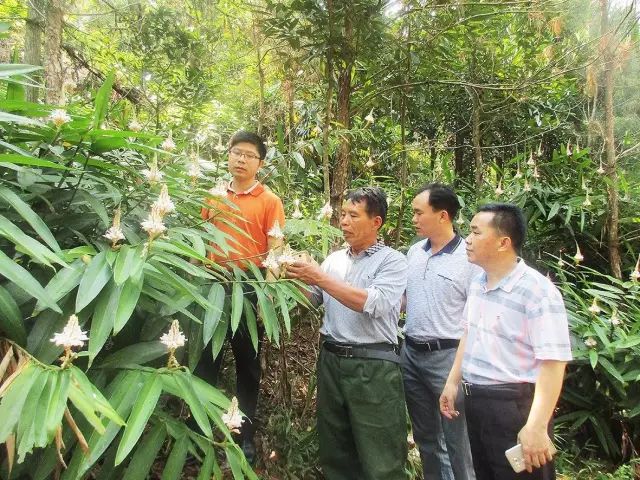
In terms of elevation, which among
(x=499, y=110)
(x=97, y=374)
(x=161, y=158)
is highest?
(x=499, y=110)

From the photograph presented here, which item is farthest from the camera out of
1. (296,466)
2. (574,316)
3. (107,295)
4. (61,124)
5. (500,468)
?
(574,316)

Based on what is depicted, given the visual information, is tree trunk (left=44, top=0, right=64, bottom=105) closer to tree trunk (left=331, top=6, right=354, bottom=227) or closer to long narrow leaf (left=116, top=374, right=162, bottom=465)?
tree trunk (left=331, top=6, right=354, bottom=227)

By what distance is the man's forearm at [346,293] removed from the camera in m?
1.93

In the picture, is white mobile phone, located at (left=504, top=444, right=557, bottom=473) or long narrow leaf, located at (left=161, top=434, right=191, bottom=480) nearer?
long narrow leaf, located at (left=161, top=434, right=191, bottom=480)

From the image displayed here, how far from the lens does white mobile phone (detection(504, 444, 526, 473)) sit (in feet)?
5.36

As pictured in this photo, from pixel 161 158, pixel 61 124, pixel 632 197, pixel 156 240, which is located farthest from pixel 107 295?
pixel 632 197

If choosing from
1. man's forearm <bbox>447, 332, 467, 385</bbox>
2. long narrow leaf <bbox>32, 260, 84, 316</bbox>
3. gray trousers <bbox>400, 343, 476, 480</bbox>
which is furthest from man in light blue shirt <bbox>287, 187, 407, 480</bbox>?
long narrow leaf <bbox>32, 260, 84, 316</bbox>

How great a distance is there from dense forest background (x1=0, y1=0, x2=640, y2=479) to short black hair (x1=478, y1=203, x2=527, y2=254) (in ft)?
2.77

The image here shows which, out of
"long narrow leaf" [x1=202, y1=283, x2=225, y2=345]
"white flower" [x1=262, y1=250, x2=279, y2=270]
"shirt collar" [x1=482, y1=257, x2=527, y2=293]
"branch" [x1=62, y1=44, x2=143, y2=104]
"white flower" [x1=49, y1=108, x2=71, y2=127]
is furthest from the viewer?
"branch" [x1=62, y1=44, x2=143, y2=104]

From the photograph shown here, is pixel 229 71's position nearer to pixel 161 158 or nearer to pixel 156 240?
pixel 161 158

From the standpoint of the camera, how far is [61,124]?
1431 mm

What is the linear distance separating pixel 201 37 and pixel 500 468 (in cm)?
427

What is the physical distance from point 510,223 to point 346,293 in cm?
71

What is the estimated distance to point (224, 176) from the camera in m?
2.71
